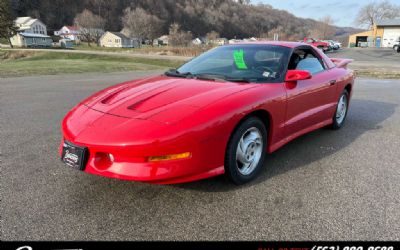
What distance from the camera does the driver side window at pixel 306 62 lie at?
396 cm

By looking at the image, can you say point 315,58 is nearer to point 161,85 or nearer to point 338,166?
point 338,166

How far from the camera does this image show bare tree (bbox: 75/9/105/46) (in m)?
93.8

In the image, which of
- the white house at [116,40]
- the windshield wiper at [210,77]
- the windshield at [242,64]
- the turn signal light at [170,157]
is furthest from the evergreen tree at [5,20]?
the turn signal light at [170,157]

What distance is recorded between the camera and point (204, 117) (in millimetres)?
2637

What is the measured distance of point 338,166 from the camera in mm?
3664

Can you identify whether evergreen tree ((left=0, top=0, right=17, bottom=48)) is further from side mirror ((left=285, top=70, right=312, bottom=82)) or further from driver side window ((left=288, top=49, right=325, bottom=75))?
side mirror ((left=285, top=70, right=312, bottom=82))

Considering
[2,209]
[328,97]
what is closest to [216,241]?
[2,209]

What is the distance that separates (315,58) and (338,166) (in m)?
1.66

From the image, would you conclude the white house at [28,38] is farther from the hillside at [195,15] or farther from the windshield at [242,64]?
the windshield at [242,64]

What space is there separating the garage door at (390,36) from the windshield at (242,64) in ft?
230

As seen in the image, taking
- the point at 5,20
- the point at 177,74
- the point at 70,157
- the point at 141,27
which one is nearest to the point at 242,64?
the point at 177,74

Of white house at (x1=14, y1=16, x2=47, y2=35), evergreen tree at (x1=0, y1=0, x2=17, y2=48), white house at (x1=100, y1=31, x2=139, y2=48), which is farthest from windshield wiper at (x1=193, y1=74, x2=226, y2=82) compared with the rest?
white house at (x1=14, y1=16, x2=47, y2=35)

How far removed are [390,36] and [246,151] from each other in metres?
72.6

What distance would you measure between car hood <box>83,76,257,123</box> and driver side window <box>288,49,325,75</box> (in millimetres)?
986
